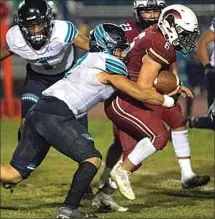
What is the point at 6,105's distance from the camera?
1418 centimetres

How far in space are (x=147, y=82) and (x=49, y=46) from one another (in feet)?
2.82

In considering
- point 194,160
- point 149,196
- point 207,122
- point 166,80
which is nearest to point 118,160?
point 149,196

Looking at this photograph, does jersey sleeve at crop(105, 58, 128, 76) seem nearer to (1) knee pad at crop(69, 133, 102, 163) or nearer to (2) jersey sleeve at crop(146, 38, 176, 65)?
(2) jersey sleeve at crop(146, 38, 176, 65)

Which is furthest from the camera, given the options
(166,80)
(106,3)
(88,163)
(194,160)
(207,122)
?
(106,3)

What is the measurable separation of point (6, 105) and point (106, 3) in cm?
390

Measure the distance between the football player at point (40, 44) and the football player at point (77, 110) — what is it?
0.47 meters

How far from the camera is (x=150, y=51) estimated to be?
20.7ft

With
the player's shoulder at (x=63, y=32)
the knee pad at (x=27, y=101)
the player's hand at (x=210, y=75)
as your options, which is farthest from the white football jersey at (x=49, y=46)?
the player's hand at (x=210, y=75)

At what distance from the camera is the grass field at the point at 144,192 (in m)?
6.58

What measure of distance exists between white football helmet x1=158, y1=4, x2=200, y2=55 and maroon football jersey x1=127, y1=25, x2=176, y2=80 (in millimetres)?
50

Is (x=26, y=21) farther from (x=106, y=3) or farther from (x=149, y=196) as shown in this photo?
(x=106, y=3)

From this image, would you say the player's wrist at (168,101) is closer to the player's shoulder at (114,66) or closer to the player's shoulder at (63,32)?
the player's shoulder at (114,66)

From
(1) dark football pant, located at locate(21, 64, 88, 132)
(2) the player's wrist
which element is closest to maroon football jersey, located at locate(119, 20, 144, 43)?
(1) dark football pant, located at locate(21, 64, 88, 132)

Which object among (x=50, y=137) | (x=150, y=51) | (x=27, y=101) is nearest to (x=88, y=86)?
(x=50, y=137)
